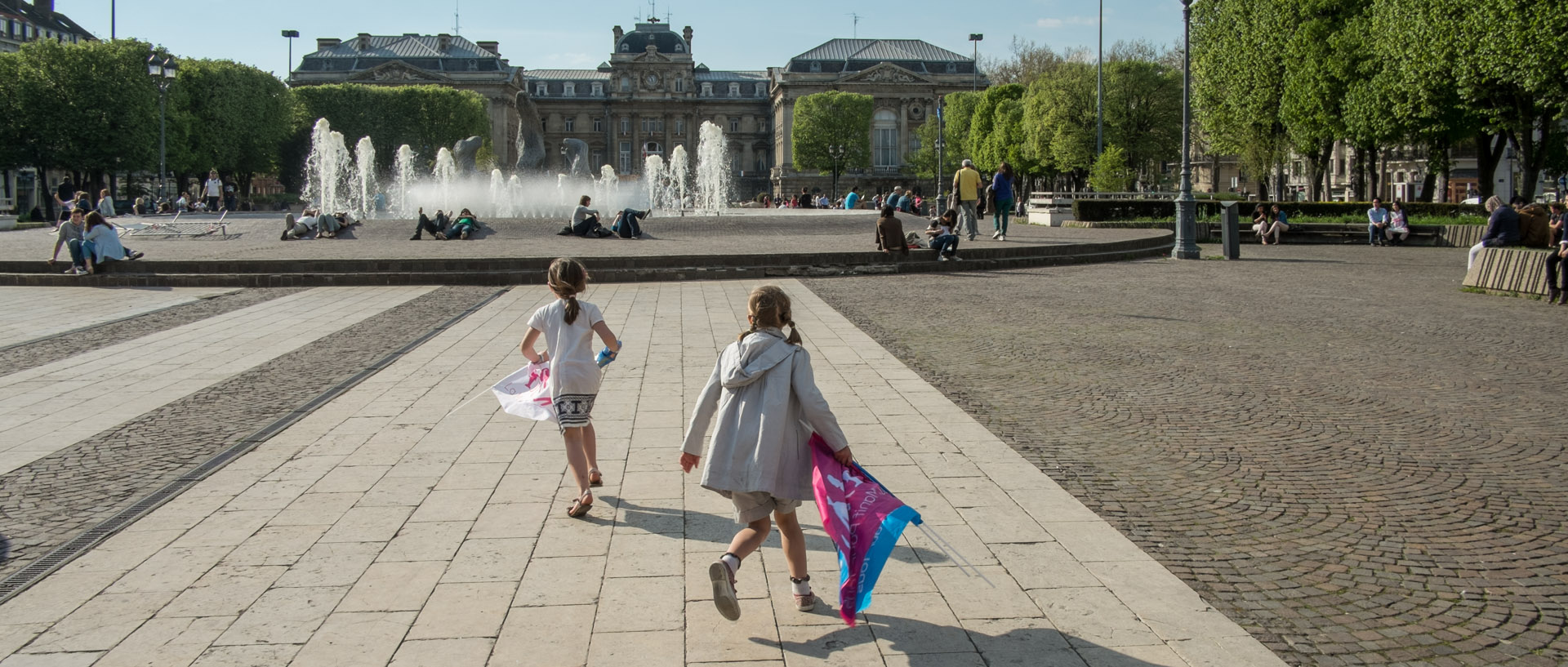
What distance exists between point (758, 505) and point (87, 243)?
20.9 m

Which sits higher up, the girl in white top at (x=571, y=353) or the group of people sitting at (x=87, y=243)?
the group of people sitting at (x=87, y=243)

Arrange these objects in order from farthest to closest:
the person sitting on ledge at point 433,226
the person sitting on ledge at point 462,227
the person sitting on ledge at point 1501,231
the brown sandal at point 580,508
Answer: the person sitting on ledge at point 462,227 → the person sitting on ledge at point 433,226 → the person sitting on ledge at point 1501,231 → the brown sandal at point 580,508

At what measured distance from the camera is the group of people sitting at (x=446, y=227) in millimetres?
28672

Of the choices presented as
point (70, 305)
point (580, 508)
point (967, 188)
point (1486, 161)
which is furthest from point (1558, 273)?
point (1486, 161)

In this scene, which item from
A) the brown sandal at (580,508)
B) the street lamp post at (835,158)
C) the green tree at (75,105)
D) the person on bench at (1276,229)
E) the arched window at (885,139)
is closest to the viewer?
the brown sandal at (580,508)

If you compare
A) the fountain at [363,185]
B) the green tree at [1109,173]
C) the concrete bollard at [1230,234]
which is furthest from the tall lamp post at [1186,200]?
the fountain at [363,185]

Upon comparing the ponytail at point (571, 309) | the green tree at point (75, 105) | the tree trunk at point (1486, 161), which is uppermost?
the green tree at point (75, 105)

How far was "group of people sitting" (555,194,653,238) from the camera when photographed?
29.0 metres

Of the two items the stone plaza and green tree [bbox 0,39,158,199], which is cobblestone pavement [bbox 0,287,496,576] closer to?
the stone plaza

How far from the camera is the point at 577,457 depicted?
6.12 m

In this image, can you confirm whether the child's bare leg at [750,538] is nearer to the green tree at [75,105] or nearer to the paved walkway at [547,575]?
the paved walkway at [547,575]

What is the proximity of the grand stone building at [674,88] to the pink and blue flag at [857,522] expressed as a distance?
10388 cm

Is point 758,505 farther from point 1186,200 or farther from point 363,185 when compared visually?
point 363,185

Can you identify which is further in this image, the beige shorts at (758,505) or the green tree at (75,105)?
the green tree at (75,105)
